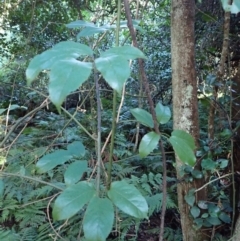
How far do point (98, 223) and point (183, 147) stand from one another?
0.69ft

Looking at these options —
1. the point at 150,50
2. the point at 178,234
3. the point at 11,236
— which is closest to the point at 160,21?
the point at 150,50

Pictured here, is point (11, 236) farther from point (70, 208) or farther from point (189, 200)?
point (70, 208)

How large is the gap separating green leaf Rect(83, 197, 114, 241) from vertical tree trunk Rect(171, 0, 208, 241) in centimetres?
86

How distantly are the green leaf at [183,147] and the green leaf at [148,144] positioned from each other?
1.1 inches

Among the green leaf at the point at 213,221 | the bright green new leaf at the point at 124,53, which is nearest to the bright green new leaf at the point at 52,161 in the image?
the bright green new leaf at the point at 124,53

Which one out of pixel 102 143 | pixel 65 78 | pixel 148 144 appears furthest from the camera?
pixel 102 143

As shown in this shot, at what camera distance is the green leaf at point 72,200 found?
0.42 metres

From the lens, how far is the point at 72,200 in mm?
429

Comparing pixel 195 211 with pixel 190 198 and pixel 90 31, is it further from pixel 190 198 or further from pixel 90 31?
pixel 90 31

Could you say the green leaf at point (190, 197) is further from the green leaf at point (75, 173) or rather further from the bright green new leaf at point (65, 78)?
the bright green new leaf at point (65, 78)

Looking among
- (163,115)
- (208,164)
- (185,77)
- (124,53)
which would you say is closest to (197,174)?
(208,164)

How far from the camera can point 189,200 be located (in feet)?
4.00

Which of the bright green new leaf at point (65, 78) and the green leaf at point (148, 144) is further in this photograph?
the green leaf at point (148, 144)

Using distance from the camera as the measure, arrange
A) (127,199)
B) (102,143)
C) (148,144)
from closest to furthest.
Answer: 1. (127,199)
2. (148,144)
3. (102,143)
